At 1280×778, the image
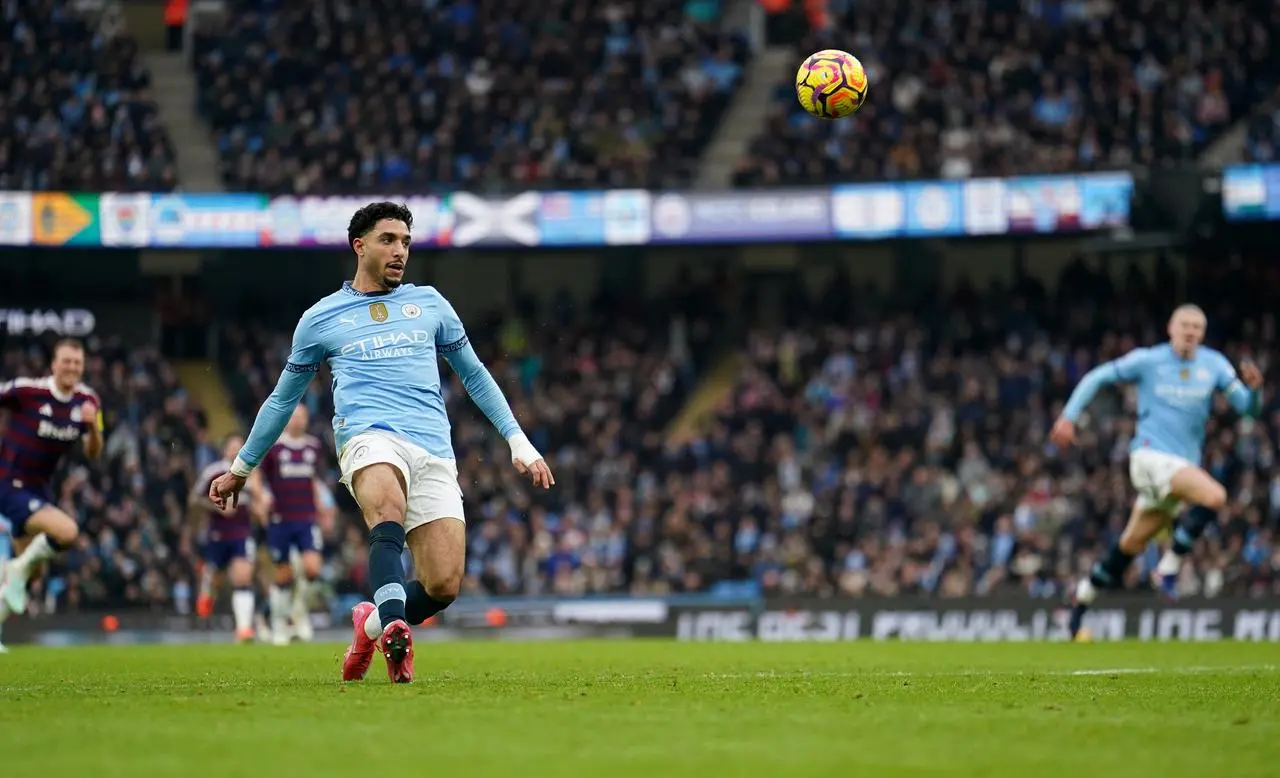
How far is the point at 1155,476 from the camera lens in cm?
1572

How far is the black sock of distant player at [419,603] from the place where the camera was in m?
9.38

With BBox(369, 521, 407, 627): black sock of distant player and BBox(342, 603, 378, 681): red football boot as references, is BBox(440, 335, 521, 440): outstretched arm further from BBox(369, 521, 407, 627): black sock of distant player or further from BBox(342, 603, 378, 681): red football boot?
BBox(342, 603, 378, 681): red football boot

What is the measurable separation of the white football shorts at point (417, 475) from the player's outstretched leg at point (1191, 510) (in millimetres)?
8358

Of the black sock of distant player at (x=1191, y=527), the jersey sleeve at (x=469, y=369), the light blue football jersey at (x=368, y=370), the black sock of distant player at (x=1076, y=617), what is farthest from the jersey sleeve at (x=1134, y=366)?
the light blue football jersey at (x=368, y=370)

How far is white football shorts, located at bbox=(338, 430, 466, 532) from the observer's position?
914 cm

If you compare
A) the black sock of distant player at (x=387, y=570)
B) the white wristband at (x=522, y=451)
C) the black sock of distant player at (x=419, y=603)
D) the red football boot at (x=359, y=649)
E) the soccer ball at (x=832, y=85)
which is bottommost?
the red football boot at (x=359, y=649)

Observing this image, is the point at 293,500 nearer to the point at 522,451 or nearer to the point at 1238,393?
the point at 1238,393

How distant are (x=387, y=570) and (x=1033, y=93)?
79.7 feet

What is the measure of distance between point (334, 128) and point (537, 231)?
516 centimetres

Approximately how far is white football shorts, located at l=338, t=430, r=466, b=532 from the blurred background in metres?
14.6

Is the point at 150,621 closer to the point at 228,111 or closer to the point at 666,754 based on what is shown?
the point at 228,111

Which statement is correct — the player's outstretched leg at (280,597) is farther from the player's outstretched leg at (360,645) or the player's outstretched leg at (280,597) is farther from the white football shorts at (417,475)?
the white football shorts at (417,475)

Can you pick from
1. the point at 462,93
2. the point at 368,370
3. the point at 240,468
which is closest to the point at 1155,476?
the point at 368,370

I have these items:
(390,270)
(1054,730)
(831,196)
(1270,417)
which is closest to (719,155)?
(831,196)
